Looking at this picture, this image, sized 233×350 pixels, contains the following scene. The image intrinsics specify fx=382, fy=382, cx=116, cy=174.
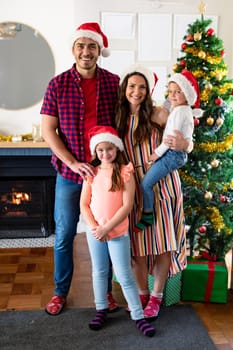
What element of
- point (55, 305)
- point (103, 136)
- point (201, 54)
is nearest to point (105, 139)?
point (103, 136)

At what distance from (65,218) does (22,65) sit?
2.09m

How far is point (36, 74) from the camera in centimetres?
366

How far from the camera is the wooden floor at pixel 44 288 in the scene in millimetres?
2150

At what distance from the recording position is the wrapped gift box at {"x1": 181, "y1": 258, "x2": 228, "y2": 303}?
2.34 m

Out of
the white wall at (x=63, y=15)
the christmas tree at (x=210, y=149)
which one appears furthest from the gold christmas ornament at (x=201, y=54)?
the white wall at (x=63, y=15)

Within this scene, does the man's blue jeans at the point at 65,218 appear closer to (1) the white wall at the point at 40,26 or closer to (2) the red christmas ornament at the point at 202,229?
(2) the red christmas ornament at the point at 202,229

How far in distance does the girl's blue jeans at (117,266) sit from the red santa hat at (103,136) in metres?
0.45

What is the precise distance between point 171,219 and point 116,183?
407 mm

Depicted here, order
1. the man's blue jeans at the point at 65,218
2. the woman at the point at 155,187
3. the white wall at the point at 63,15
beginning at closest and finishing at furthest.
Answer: the woman at the point at 155,187, the man's blue jeans at the point at 65,218, the white wall at the point at 63,15

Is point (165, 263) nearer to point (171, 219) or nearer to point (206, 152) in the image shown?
point (171, 219)

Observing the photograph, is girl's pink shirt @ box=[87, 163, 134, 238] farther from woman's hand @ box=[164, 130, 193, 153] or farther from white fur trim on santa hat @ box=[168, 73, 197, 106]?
white fur trim on santa hat @ box=[168, 73, 197, 106]

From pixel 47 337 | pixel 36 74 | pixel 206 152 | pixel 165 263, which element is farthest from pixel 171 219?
pixel 36 74

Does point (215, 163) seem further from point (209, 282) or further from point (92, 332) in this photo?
point (92, 332)

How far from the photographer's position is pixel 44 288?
2553mm
